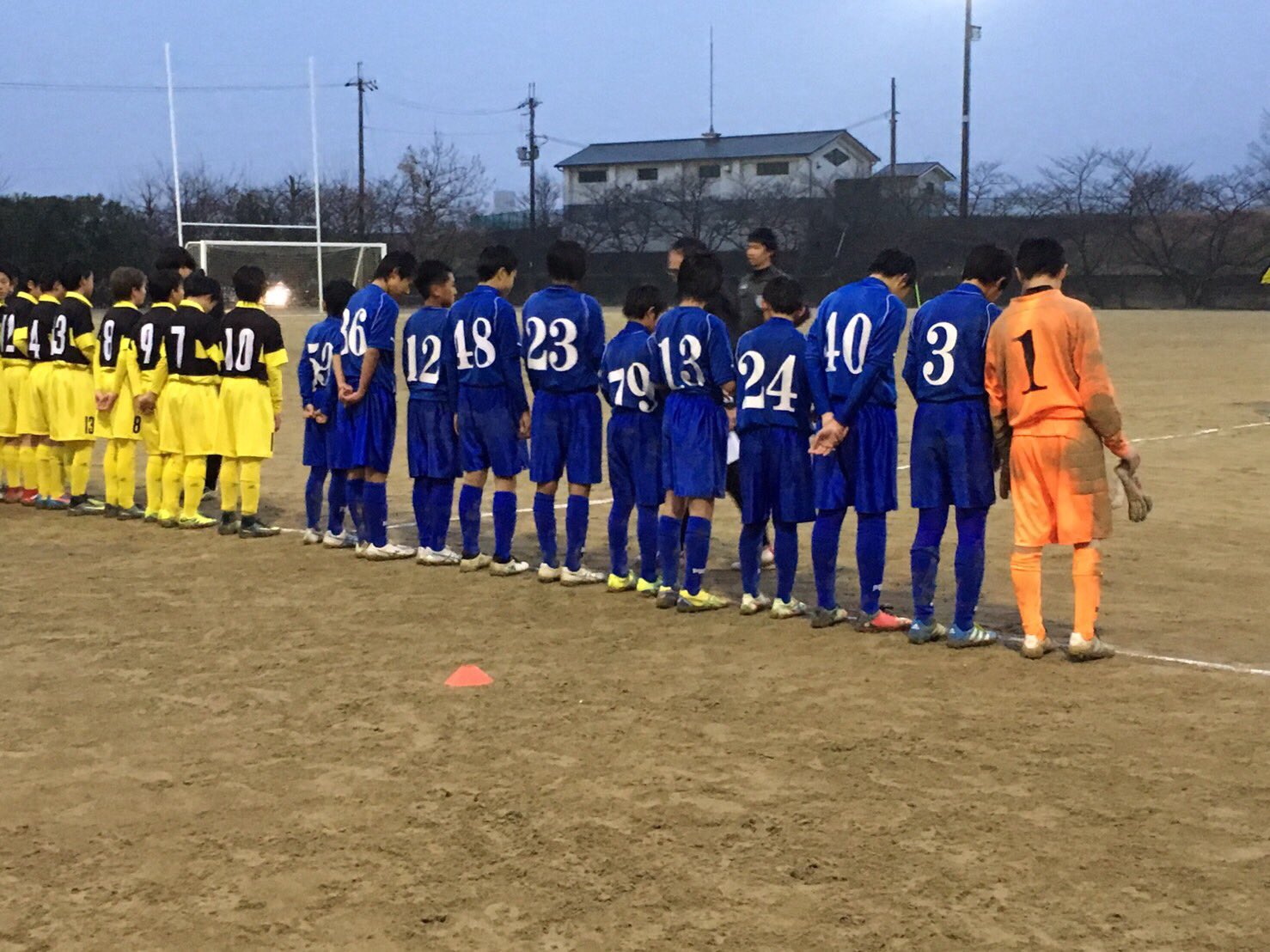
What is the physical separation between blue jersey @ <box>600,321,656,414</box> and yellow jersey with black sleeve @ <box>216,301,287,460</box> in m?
3.29

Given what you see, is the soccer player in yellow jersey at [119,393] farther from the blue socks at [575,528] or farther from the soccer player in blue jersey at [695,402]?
the soccer player in blue jersey at [695,402]

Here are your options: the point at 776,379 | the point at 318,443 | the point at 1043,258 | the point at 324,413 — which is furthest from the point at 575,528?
the point at 1043,258

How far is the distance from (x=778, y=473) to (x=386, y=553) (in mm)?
3301

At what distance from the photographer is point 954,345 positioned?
683 centimetres

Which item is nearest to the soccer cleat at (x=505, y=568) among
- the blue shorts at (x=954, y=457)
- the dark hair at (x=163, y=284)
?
the blue shorts at (x=954, y=457)

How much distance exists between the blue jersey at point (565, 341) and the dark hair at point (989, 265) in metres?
2.38

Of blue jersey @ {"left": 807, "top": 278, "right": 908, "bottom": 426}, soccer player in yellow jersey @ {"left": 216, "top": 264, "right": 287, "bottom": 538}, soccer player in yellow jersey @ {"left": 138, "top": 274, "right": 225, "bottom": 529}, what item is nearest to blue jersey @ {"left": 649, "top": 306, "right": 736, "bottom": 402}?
blue jersey @ {"left": 807, "top": 278, "right": 908, "bottom": 426}

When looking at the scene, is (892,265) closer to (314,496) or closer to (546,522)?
(546,522)

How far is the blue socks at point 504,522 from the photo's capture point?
28.8 ft

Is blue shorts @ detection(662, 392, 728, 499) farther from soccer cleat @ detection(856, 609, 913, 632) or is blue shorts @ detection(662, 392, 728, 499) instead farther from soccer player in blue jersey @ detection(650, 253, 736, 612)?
soccer cleat @ detection(856, 609, 913, 632)

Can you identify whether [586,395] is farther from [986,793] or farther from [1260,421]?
[1260,421]

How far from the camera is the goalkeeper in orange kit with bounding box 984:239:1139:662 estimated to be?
259 inches

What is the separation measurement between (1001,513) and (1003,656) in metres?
4.77

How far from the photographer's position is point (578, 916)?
3928mm
